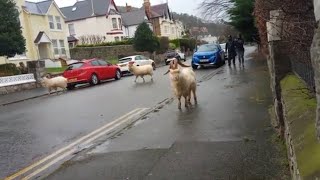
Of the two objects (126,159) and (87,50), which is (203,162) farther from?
(87,50)

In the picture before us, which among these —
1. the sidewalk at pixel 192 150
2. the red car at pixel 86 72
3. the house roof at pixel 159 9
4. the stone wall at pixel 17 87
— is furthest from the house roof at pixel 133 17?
the sidewalk at pixel 192 150

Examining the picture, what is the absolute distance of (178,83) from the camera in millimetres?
12328

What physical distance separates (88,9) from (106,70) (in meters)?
49.8

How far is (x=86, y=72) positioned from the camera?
26.4m

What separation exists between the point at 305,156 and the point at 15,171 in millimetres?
5273

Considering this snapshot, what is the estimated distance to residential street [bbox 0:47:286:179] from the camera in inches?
261

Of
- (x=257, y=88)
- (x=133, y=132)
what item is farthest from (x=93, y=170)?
(x=257, y=88)

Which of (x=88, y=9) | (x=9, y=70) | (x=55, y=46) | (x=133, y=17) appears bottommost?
(x=9, y=70)

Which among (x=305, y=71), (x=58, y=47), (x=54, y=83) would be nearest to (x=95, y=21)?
(x=58, y=47)

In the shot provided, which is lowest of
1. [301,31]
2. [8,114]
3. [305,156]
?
[8,114]

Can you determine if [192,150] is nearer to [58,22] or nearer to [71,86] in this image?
[71,86]

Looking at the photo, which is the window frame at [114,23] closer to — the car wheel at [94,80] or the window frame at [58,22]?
the window frame at [58,22]

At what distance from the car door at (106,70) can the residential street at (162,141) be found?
13.2 m

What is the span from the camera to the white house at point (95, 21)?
74375 millimetres
